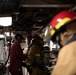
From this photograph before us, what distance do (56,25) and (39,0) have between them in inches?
98.2

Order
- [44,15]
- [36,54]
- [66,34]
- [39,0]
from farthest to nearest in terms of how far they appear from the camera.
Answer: [44,15], [36,54], [39,0], [66,34]

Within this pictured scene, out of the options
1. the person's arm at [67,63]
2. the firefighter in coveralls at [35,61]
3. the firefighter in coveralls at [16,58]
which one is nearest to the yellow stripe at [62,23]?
the person's arm at [67,63]

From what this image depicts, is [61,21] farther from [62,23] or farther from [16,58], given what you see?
[16,58]

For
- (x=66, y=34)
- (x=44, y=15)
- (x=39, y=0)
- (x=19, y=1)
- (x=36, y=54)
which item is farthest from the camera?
(x=44, y=15)

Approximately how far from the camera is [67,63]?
2.41 meters

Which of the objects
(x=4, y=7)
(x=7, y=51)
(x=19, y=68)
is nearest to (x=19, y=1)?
(x=4, y=7)

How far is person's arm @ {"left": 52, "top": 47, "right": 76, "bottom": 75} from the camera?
238 centimetres

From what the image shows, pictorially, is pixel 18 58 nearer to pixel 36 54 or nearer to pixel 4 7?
pixel 36 54

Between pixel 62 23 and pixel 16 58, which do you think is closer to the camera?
pixel 62 23

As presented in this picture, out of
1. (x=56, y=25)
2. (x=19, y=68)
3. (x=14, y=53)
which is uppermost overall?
(x=56, y=25)

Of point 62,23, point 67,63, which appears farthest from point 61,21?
point 67,63

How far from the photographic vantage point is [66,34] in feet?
9.64

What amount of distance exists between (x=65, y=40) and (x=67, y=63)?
0.61 meters

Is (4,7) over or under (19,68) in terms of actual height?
over
